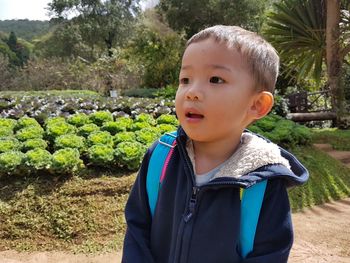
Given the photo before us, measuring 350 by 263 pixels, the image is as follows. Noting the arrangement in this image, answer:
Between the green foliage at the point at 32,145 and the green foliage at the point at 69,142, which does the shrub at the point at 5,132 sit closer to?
the green foliage at the point at 32,145

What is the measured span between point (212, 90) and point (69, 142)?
123 inches

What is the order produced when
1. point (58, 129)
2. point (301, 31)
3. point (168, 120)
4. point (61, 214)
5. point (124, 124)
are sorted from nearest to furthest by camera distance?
point (61, 214) → point (58, 129) → point (124, 124) → point (168, 120) → point (301, 31)

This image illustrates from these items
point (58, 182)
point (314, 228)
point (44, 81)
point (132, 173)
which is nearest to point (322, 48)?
point (314, 228)

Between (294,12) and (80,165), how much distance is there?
7.41 metres

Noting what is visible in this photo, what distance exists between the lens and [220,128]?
1.19 m

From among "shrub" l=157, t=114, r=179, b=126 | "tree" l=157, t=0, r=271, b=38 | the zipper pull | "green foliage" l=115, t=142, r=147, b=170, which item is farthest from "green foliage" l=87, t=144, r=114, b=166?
"tree" l=157, t=0, r=271, b=38

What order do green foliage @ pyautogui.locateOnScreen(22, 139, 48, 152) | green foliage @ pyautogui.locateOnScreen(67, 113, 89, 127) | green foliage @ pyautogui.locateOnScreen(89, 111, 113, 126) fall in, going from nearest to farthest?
green foliage @ pyautogui.locateOnScreen(22, 139, 48, 152), green foliage @ pyautogui.locateOnScreen(67, 113, 89, 127), green foliage @ pyautogui.locateOnScreen(89, 111, 113, 126)

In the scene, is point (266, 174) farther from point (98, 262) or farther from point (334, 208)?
point (334, 208)

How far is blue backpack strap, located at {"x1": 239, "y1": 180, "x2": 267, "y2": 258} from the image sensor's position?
1179 millimetres

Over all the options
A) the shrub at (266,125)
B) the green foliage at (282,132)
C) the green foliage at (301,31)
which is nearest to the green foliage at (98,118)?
the green foliage at (282,132)

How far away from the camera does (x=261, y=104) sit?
1263 mm

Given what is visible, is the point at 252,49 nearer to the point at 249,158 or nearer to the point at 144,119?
the point at 249,158

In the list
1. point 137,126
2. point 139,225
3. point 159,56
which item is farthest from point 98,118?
point 159,56

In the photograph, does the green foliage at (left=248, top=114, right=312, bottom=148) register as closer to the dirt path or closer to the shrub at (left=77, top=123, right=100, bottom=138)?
the dirt path
